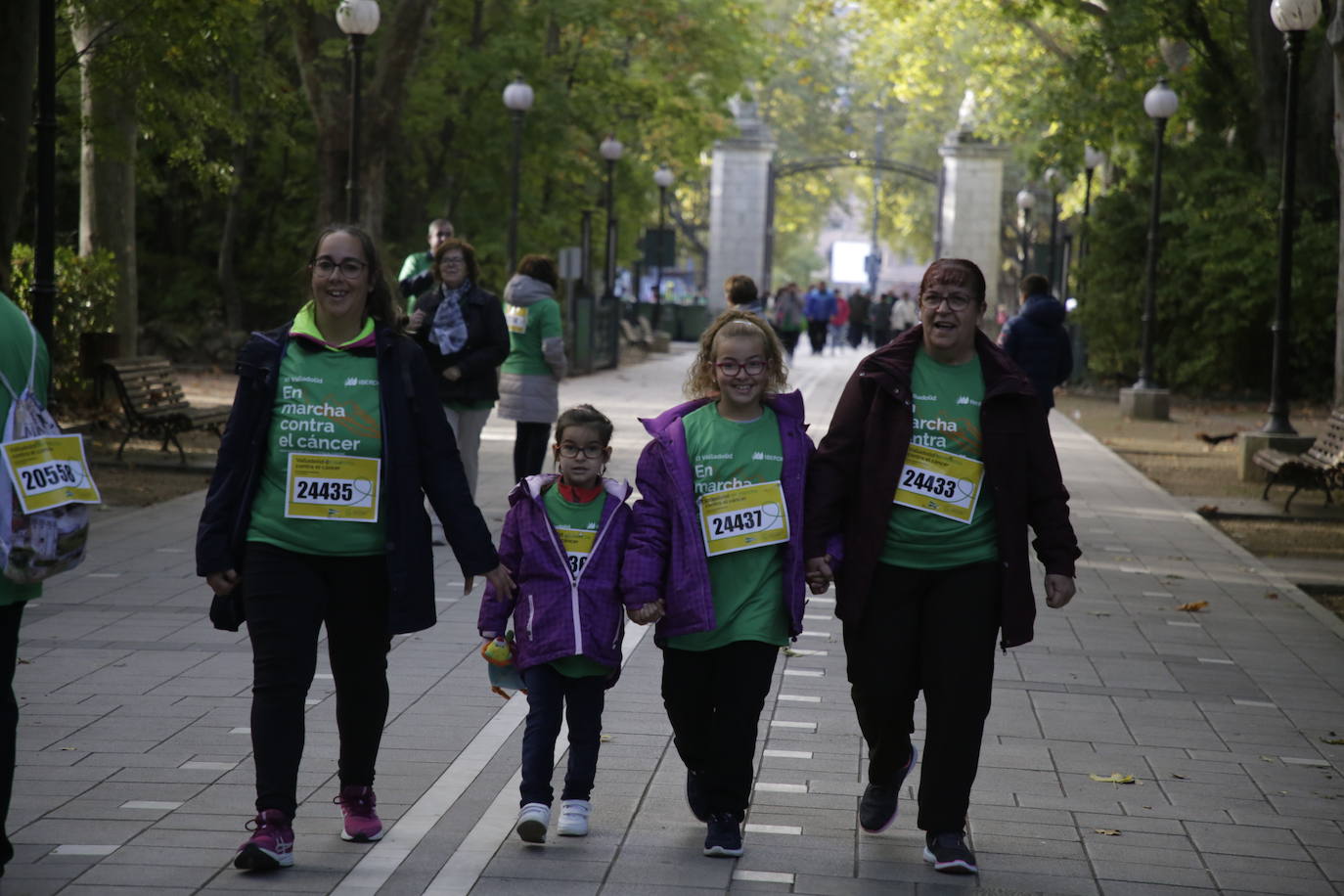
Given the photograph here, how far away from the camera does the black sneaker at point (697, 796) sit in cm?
535

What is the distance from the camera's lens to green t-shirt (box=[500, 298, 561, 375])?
12.0 m

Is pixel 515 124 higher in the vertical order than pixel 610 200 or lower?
higher

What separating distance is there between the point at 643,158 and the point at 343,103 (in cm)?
2621

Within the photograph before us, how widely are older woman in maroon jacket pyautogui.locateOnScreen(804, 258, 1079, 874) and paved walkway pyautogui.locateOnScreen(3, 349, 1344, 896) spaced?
17.1 inches

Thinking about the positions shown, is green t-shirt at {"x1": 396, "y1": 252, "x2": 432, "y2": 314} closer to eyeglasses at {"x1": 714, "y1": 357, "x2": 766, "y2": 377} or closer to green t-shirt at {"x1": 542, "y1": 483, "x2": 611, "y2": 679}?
green t-shirt at {"x1": 542, "y1": 483, "x2": 611, "y2": 679}

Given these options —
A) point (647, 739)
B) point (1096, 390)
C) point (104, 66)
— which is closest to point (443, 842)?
point (647, 739)

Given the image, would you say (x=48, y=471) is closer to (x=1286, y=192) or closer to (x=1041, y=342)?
(x=1041, y=342)

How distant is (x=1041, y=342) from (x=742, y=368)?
9.73m

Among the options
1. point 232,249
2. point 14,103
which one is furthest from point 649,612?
point 232,249

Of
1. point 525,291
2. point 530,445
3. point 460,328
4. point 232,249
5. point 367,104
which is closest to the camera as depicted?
point 460,328

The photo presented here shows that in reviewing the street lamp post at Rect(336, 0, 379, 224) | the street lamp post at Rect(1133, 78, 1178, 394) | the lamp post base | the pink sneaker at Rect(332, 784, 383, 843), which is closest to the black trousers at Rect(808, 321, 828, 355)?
the street lamp post at Rect(1133, 78, 1178, 394)

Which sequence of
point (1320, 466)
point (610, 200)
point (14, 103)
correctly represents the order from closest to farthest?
point (14, 103) → point (1320, 466) → point (610, 200)

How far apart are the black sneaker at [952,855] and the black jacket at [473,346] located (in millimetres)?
6136

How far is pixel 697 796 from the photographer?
539 cm
